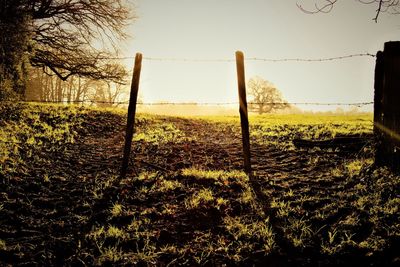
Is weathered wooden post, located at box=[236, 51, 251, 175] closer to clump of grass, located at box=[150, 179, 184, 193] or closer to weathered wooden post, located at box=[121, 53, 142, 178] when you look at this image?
clump of grass, located at box=[150, 179, 184, 193]

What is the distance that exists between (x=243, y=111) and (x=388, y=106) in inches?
102

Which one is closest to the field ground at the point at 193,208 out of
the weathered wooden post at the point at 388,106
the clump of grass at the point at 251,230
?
the clump of grass at the point at 251,230

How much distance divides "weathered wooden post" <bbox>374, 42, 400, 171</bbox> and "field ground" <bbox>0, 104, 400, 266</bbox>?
326 mm

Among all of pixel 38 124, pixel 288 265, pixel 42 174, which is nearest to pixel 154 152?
pixel 42 174

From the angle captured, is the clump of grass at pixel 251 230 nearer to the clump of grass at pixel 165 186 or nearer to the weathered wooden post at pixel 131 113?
the clump of grass at pixel 165 186

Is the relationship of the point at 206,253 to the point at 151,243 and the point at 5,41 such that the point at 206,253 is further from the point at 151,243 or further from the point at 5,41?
the point at 5,41

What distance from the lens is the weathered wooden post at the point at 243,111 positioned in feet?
19.4

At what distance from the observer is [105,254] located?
3.20 metres

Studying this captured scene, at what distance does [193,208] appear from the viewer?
171 inches

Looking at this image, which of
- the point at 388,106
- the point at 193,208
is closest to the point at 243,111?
the point at 193,208

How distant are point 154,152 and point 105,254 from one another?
4.64 m

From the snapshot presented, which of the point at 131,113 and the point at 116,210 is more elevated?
the point at 131,113

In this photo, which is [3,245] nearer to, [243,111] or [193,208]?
[193,208]

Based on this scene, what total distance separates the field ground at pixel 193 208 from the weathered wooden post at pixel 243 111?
461 mm
